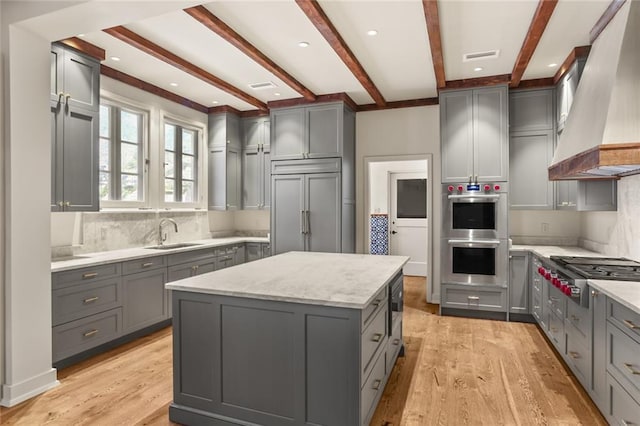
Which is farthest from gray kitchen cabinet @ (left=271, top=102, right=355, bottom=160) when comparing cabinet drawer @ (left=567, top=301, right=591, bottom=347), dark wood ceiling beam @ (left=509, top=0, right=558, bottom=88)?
cabinet drawer @ (left=567, top=301, right=591, bottom=347)

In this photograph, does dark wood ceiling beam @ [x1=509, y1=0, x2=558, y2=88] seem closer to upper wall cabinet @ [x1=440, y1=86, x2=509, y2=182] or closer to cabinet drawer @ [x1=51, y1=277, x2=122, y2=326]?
upper wall cabinet @ [x1=440, y1=86, x2=509, y2=182]

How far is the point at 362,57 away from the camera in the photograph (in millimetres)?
3896

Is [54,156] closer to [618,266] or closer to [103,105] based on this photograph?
[103,105]

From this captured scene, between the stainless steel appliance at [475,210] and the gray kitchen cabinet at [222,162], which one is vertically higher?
the gray kitchen cabinet at [222,162]

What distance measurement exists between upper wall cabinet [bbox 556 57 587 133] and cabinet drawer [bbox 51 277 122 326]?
14.9 feet

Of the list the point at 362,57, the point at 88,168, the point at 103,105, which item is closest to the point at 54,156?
the point at 88,168

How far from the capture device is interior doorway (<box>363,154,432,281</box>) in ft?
23.8

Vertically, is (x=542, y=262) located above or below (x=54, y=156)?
below

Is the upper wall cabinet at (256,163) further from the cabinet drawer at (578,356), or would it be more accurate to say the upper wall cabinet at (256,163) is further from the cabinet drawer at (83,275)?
the cabinet drawer at (578,356)

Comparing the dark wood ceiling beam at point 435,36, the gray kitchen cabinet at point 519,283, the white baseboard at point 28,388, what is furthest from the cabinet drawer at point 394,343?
the white baseboard at point 28,388

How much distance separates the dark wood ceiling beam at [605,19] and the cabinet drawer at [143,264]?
4462 millimetres

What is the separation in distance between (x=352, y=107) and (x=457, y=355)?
354 centimetres

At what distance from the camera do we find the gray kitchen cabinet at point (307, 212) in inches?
203

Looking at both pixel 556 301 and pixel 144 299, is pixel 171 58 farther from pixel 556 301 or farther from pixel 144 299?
pixel 556 301
